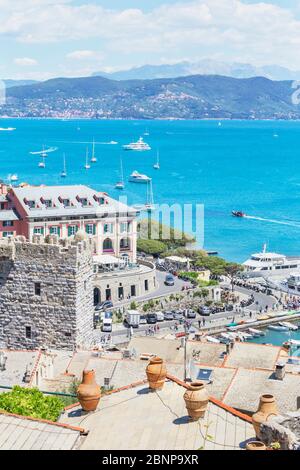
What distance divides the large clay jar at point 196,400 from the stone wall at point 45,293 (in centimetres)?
1408

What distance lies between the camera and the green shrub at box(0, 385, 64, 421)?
18844 millimetres

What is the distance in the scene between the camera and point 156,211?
350ft

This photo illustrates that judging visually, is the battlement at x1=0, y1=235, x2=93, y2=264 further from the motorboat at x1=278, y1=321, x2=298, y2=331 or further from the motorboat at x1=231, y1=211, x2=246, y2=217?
the motorboat at x1=231, y1=211, x2=246, y2=217

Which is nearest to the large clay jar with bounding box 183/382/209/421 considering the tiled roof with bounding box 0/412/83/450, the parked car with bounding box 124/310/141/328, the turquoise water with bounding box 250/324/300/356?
the tiled roof with bounding box 0/412/83/450

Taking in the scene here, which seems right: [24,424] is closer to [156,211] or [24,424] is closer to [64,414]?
[64,414]

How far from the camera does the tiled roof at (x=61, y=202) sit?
57.7 metres

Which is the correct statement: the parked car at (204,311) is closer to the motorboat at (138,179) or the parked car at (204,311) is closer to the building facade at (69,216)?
the building facade at (69,216)

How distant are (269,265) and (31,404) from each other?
5536cm

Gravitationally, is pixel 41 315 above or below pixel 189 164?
above

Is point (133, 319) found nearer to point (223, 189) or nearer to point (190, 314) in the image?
point (190, 314)

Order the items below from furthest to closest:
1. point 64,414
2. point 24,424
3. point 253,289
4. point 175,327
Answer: point 253,289 < point 175,327 < point 64,414 < point 24,424
